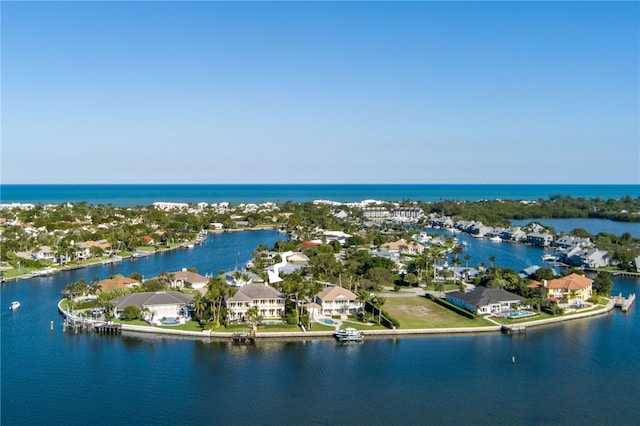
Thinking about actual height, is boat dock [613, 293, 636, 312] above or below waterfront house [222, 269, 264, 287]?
below

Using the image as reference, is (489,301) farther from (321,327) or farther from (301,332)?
(301,332)

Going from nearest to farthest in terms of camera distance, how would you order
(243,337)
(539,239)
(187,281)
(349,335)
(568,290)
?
1. (243,337)
2. (349,335)
3. (568,290)
4. (187,281)
5. (539,239)

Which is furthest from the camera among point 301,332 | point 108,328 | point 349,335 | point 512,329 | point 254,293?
point 254,293

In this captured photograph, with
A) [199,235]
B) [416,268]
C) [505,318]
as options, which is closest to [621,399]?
[505,318]

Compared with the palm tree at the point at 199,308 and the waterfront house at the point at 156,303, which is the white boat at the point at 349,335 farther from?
the waterfront house at the point at 156,303

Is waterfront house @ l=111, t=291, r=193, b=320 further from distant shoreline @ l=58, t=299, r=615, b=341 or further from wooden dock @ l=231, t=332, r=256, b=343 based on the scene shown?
wooden dock @ l=231, t=332, r=256, b=343

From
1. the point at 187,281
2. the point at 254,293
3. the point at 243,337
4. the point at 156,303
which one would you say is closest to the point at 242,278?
the point at 187,281

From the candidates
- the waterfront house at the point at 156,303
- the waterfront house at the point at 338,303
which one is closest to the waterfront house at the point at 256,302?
the waterfront house at the point at 338,303

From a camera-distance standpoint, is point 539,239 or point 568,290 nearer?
point 568,290

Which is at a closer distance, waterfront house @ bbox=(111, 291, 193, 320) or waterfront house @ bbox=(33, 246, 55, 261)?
waterfront house @ bbox=(111, 291, 193, 320)

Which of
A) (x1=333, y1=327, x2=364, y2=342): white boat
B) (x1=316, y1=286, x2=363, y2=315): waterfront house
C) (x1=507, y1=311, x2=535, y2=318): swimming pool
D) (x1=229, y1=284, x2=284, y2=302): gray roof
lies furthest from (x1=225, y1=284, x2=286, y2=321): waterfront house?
(x1=507, y1=311, x2=535, y2=318): swimming pool
